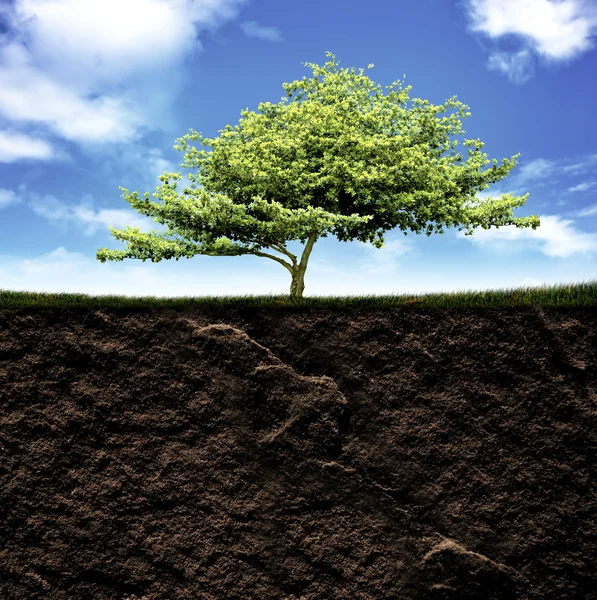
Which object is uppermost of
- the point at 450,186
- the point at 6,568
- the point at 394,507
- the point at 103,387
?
the point at 450,186

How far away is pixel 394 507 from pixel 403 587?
665 mm

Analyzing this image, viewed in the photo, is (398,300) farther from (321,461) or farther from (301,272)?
(301,272)

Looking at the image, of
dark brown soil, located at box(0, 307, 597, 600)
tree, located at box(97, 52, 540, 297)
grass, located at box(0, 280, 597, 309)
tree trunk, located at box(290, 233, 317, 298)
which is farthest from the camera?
tree trunk, located at box(290, 233, 317, 298)

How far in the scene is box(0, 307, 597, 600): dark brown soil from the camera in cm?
467

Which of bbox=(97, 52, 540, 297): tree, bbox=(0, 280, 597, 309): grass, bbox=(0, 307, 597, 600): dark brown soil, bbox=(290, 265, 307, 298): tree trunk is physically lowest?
bbox=(0, 307, 597, 600): dark brown soil

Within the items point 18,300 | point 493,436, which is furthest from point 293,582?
point 18,300

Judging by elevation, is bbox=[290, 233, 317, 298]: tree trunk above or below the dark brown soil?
above

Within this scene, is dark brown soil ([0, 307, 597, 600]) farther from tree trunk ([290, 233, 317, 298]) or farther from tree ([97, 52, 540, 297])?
tree trunk ([290, 233, 317, 298])

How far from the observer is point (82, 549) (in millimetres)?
4918

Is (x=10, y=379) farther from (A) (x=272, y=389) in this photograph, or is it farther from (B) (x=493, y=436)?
(B) (x=493, y=436)

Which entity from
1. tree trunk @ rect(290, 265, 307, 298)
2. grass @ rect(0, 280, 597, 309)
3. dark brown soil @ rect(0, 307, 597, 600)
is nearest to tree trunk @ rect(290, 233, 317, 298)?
tree trunk @ rect(290, 265, 307, 298)

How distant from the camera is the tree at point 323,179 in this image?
15.1 m

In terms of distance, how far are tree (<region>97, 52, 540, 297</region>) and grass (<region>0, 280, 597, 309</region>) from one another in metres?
8.98

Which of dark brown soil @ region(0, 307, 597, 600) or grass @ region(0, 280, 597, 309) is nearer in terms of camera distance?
dark brown soil @ region(0, 307, 597, 600)
